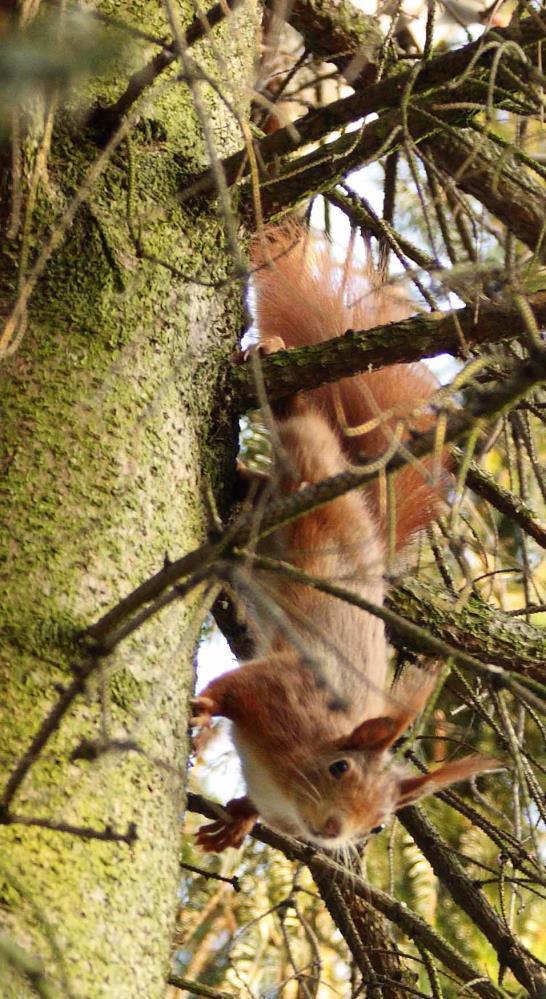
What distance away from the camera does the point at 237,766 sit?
2.83 meters

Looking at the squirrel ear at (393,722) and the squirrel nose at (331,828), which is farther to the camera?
the squirrel nose at (331,828)

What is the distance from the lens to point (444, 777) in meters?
2.36

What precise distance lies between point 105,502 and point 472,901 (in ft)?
3.89

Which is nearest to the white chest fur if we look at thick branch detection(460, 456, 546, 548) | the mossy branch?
thick branch detection(460, 456, 546, 548)

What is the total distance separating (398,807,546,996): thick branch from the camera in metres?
2.13

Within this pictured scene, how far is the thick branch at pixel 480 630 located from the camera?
2.20 meters

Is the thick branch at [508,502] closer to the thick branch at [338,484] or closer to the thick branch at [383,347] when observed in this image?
the thick branch at [383,347]

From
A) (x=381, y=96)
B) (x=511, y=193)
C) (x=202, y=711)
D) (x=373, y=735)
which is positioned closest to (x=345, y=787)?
(x=373, y=735)

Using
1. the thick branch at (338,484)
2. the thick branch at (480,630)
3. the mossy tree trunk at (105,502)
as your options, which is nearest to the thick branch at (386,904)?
the thick branch at (480,630)

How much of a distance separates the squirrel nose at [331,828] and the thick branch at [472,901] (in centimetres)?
19

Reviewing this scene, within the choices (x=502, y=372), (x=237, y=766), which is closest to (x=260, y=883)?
(x=237, y=766)

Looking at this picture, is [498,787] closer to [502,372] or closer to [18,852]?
[502,372]

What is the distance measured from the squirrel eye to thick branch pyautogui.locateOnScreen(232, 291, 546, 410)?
39.5 inches

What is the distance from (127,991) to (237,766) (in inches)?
62.7
